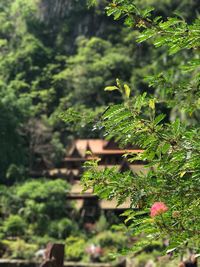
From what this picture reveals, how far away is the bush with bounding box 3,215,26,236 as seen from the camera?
29.1 metres

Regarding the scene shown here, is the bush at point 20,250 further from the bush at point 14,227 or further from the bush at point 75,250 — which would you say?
the bush at point 14,227

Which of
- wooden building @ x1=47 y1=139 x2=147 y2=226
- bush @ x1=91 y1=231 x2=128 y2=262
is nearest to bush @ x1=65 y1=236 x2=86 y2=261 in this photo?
bush @ x1=91 y1=231 x2=128 y2=262

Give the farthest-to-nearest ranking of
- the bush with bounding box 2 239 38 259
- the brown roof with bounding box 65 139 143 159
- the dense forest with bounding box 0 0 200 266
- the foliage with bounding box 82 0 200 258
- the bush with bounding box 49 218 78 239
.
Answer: the brown roof with bounding box 65 139 143 159
the dense forest with bounding box 0 0 200 266
the bush with bounding box 49 218 78 239
the bush with bounding box 2 239 38 259
the foliage with bounding box 82 0 200 258

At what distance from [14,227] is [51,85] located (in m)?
33.6

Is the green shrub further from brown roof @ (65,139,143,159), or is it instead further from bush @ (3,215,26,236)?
brown roof @ (65,139,143,159)

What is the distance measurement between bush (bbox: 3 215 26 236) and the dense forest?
58mm

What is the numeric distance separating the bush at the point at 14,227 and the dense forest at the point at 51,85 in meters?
0.06

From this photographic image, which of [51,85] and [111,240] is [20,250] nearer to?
[111,240]

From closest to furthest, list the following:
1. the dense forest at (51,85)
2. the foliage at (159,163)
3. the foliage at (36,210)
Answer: the foliage at (159,163), the foliage at (36,210), the dense forest at (51,85)

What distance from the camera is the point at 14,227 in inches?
1152

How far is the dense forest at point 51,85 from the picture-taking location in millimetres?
30538

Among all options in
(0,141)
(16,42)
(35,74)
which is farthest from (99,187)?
(16,42)

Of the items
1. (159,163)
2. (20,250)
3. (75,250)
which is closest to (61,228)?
(75,250)

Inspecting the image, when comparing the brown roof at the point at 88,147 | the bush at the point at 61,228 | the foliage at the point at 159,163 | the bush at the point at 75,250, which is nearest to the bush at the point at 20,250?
the bush at the point at 75,250
